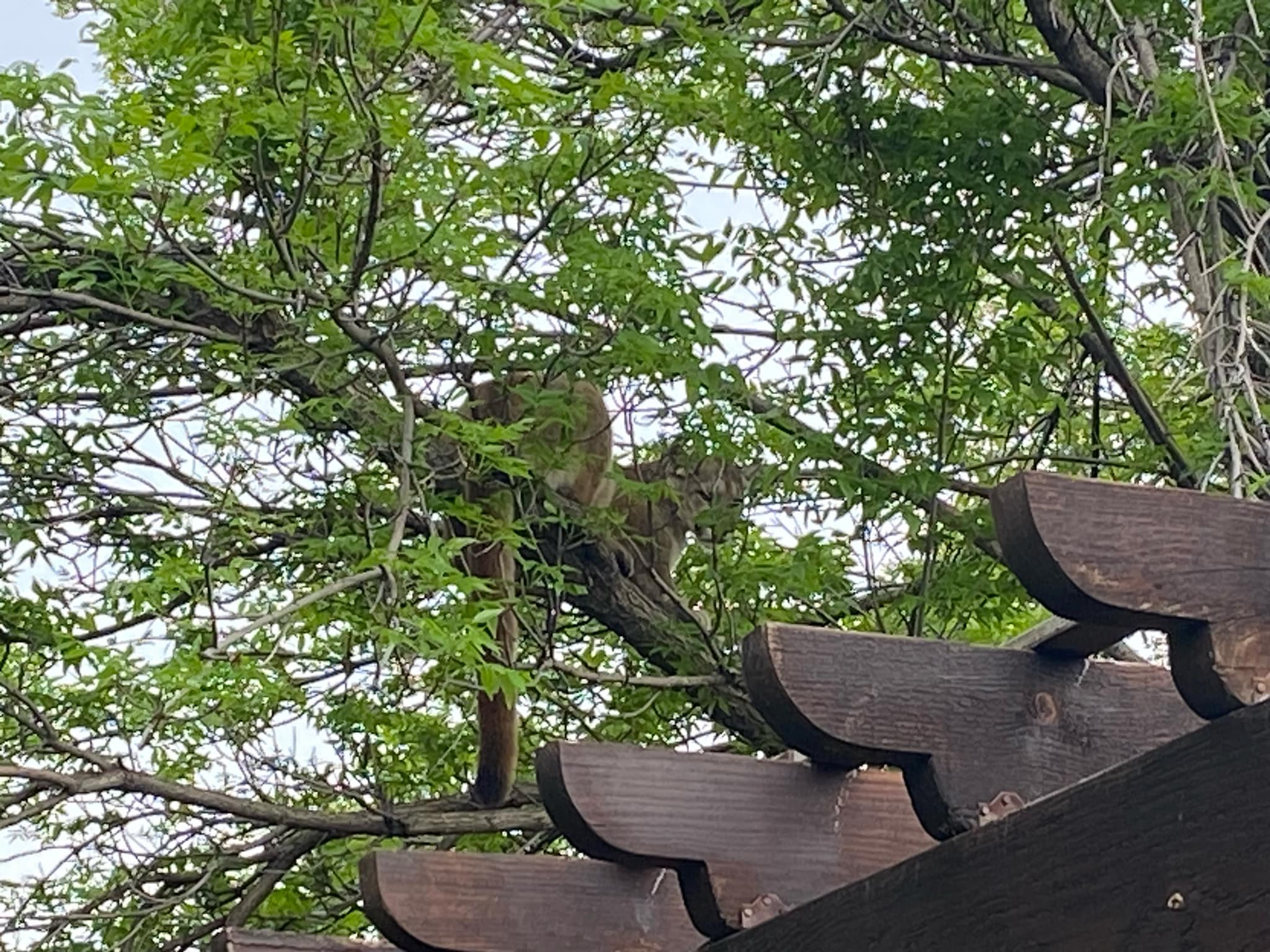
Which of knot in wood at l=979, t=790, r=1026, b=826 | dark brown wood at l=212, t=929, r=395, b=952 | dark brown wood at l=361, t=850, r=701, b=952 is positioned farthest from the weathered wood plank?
dark brown wood at l=212, t=929, r=395, b=952

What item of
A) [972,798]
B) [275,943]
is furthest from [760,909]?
[275,943]

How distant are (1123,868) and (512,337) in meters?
2.38

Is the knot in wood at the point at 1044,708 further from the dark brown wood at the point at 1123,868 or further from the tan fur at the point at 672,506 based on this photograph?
the tan fur at the point at 672,506

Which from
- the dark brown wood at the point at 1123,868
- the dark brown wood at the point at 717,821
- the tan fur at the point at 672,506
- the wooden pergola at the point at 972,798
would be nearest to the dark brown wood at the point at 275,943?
the wooden pergola at the point at 972,798

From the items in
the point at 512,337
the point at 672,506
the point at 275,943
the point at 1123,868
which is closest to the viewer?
the point at 1123,868

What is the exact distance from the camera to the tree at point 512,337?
3.02 metres

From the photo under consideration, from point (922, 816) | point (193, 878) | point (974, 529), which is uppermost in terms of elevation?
point (974, 529)

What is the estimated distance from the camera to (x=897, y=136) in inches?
149

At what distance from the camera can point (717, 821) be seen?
2061mm

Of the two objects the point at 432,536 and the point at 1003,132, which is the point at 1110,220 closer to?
the point at 1003,132

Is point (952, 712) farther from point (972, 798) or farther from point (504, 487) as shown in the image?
point (504, 487)

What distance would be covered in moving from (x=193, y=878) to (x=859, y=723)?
10.7 feet

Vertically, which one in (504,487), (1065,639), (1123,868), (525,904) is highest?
(504,487)

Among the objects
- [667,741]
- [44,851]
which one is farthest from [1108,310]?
[44,851]
